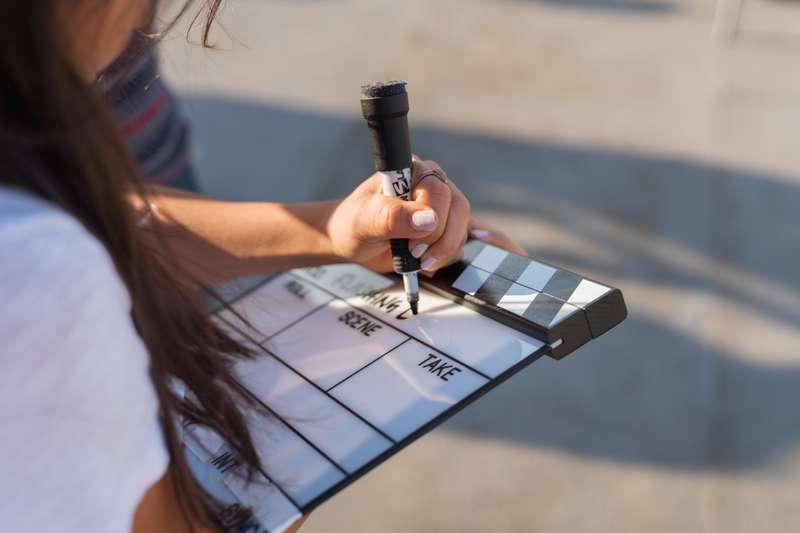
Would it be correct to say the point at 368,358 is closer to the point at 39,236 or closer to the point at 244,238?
the point at 244,238

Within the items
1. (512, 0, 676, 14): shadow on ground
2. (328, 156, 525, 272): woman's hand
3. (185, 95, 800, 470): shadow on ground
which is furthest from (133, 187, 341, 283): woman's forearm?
(512, 0, 676, 14): shadow on ground

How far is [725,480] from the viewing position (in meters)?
1.55

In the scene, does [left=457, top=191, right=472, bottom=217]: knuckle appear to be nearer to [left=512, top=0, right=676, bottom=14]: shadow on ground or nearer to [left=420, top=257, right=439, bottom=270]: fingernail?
[left=420, top=257, right=439, bottom=270]: fingernail

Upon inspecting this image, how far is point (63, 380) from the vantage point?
469mm

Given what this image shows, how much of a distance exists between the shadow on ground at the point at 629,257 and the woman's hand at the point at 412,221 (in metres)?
0.92

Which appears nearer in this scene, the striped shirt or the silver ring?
the silver ring

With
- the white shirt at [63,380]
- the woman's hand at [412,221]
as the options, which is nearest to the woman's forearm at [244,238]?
the woman's hand at [412,221]

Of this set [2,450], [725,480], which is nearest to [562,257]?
[725,480]

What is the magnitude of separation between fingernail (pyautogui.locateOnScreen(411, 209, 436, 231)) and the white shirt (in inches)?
13.7

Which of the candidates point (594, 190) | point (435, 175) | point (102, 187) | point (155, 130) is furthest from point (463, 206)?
point (594, 190)

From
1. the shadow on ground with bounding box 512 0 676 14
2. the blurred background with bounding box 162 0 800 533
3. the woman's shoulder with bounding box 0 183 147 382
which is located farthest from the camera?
the shadow on ground with bounding box 512 0 676 14

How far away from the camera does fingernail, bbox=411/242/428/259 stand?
32.8 inches

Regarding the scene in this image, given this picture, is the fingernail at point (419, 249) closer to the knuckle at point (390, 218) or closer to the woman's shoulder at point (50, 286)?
the knuckle at point (390, 218)

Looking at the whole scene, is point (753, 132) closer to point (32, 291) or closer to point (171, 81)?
point (171, 81)
